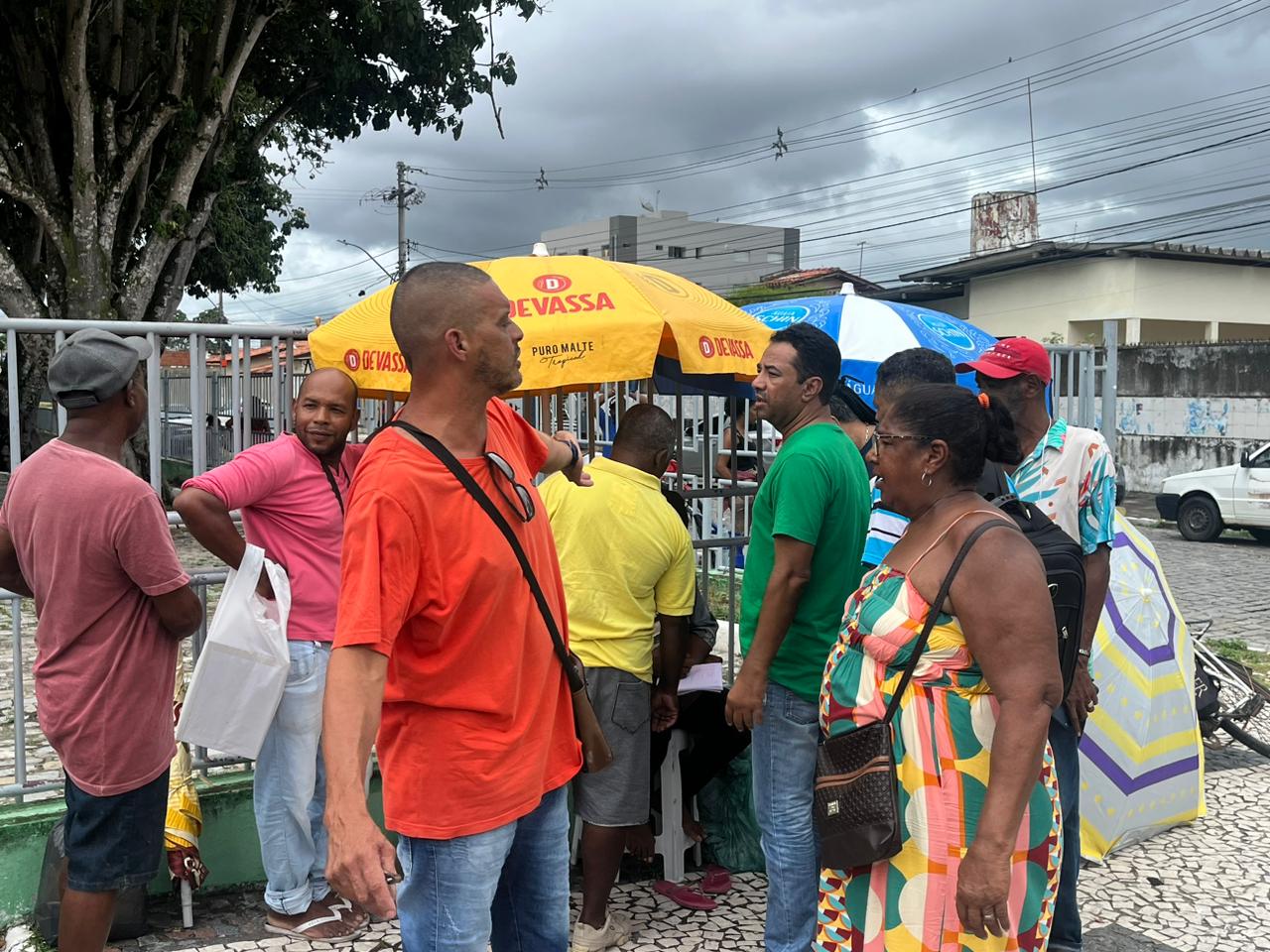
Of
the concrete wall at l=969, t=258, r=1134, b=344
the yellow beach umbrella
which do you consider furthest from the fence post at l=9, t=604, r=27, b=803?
the concrete wall at l=969, t=258, r=1134, b=344

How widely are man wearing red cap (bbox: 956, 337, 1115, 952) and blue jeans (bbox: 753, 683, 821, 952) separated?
0.79 metres

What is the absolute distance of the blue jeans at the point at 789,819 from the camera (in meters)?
3.11

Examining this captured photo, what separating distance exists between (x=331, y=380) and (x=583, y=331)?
0.92 m

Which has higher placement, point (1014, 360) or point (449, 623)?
point (1014, 360)

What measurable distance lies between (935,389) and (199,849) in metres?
3.27

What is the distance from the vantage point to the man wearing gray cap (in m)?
2.88

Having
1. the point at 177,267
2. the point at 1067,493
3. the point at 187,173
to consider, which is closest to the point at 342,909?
the point at 1067,493

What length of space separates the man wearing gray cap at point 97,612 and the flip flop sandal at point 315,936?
0.86 m

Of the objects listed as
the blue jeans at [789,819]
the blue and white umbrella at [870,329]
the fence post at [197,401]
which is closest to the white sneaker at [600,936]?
the blue jeans at [789,819]

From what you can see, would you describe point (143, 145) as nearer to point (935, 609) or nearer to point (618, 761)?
point (618, 761)

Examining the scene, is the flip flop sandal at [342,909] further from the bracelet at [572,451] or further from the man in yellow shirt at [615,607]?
the bracelet at [572,451]

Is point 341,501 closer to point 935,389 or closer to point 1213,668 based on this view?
point 935,389

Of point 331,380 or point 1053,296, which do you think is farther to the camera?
point 1053,296

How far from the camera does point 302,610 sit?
146 inches
